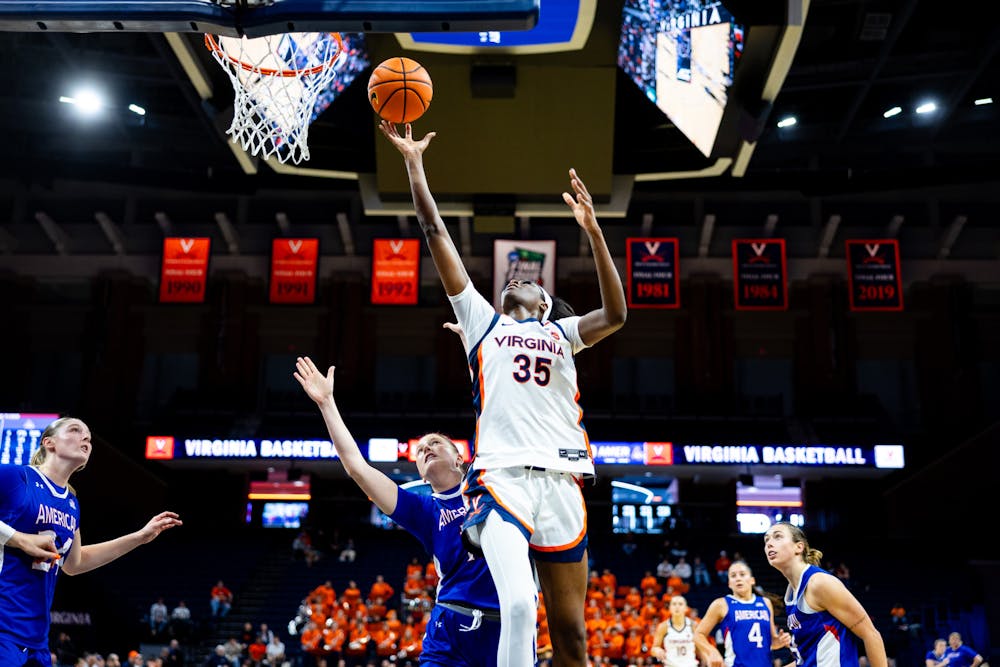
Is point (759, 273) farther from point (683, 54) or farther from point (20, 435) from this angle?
point (20, 435)

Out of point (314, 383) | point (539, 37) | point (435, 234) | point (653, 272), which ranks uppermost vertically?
point (653, 272)

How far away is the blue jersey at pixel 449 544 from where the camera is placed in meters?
4.55

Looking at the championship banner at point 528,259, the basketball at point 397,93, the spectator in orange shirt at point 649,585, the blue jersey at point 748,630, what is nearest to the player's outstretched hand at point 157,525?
the basketball at point 397,93

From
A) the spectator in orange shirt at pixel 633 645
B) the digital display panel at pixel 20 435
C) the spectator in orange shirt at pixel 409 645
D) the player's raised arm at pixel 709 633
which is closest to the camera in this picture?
the player's raised arm at pixel 709 633

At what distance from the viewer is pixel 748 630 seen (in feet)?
24.6

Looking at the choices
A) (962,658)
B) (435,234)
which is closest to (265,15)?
(435,234)

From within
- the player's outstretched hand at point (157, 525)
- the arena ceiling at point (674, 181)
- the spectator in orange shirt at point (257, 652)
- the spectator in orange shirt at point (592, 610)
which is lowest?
the spectator in orange shirt at point (257, 652)

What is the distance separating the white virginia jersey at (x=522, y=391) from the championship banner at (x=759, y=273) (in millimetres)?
21805

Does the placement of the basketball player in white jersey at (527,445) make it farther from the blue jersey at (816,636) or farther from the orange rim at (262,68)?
the orange rim at (262,68)

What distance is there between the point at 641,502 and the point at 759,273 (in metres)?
7.82

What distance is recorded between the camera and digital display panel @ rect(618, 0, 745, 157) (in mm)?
9945

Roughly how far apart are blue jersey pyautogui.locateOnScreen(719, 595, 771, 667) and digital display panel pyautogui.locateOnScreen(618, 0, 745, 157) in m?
5.33

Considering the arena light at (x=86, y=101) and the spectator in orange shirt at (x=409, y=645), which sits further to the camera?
the arena light at (x=86, y=101)

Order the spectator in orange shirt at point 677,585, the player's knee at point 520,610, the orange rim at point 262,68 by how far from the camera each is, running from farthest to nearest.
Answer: the spectator in orange shirt at point 677,585
the orange rim at point 262,68
the player's knee at point 520,610
